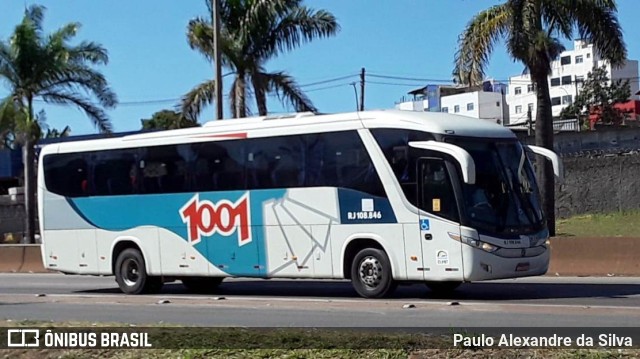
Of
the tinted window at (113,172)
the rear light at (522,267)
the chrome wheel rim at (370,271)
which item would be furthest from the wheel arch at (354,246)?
the tinted window at (113,172)

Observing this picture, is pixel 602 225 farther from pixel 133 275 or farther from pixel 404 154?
pixel 404 154

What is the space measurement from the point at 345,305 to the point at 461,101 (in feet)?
321

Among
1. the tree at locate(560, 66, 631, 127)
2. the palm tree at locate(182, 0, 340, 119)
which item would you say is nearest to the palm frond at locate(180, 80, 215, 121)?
the palm tree at locate(182, 0, 340, 119)

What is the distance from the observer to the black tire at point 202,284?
20.6 meters

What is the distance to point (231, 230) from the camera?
18.7 m

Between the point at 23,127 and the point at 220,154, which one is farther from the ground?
the point at 23,127

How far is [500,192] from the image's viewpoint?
16297mm

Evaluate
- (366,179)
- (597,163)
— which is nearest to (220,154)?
(366,179)

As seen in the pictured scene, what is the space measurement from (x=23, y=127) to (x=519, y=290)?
994 inches

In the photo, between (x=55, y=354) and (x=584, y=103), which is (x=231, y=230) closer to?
(x=55, y=354)

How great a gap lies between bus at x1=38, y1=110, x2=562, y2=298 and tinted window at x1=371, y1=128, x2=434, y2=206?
2 cm

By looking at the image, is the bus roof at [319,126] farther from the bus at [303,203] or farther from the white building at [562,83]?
the white building at [562,83]

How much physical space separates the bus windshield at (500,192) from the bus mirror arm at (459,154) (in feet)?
1.17

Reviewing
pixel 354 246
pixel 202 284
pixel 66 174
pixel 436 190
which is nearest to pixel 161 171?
pixel 66 174
